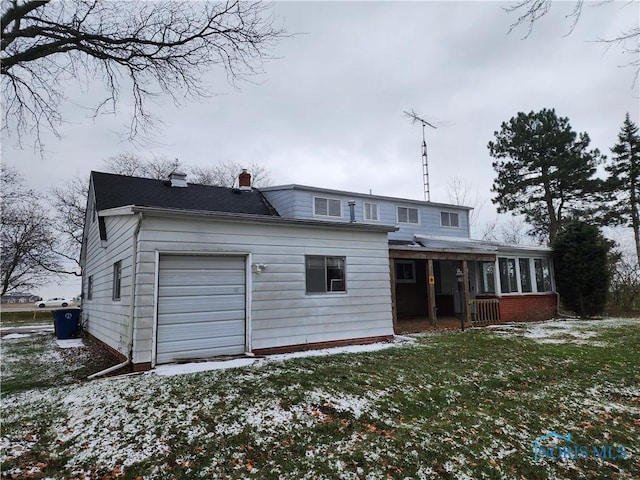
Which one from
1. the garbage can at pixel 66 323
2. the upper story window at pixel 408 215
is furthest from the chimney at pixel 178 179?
the upper story window at pixel 408 215

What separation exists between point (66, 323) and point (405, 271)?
481 inches

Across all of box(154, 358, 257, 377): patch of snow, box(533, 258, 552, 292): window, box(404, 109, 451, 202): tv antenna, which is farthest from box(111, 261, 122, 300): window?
box(404, 109, 451, 202): tv antenna

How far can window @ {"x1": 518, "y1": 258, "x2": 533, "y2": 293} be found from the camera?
14875 millimetres

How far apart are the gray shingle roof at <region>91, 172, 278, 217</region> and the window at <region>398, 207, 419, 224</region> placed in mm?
5843

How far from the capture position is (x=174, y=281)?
691cm

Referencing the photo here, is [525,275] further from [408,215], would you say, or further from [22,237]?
[22,237]

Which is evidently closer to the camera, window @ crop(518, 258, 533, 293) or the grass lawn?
the grass lawn

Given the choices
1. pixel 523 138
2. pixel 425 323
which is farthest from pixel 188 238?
pixel 523 138

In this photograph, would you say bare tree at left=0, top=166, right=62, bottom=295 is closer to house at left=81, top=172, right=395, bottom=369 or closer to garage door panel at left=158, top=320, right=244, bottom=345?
house at left=81, top=172, right=395, bottom=369

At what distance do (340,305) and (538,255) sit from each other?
1104cm

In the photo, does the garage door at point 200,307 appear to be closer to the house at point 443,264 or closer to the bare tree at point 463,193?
the house at point 443,264

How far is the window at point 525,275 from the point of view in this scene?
14.9 meters

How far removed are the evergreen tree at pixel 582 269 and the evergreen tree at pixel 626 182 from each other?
8445mm

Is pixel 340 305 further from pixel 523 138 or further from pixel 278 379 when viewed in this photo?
pixel 523 138
